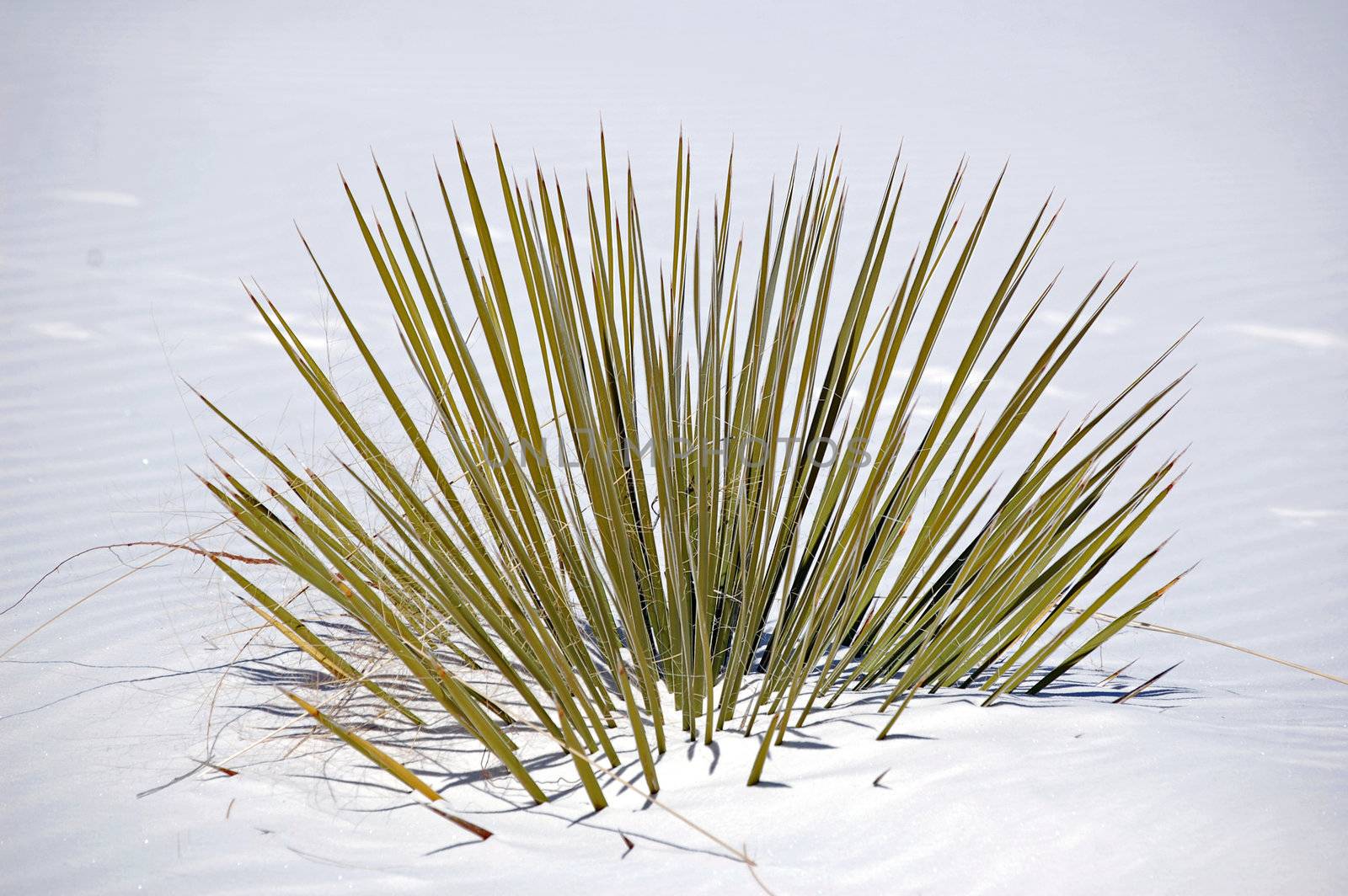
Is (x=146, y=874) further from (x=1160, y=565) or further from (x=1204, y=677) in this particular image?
(x=1160, y=565)

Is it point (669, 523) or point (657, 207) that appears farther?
point (657, 207)

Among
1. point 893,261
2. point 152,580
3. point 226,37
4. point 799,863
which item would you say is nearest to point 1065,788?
point 799,863

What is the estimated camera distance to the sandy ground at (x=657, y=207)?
123cm

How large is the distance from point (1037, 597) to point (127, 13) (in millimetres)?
8464

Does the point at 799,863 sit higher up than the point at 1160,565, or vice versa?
the point at 1160,565

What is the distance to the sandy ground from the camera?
1234 mm

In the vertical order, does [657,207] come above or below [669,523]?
above

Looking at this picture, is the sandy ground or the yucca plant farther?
the yucca plant

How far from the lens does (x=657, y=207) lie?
18.6 ft

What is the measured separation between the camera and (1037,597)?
173 cm

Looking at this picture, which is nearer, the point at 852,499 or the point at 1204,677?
the point at 1204,677

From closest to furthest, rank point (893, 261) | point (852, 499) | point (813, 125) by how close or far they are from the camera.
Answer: point (852, 499)
point (893, 261)
point (813, 125)

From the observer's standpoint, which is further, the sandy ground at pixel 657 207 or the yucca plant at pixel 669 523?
the yucca plant at pixel 669 523

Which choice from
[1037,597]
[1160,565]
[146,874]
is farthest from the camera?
[1160,565]
